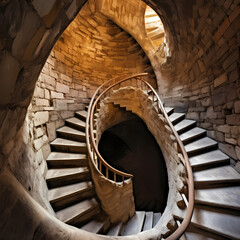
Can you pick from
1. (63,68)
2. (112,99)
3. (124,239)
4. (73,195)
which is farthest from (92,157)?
(63,68)

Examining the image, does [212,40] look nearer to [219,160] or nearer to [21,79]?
[219,160]

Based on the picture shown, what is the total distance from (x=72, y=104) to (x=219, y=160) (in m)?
3.94

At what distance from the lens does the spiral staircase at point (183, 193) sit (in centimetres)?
154

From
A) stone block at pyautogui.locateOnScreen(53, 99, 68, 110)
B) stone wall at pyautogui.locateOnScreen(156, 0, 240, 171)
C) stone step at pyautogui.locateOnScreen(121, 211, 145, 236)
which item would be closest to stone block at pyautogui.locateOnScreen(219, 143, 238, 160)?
stone wall at pyautogui.locateOnScreen(156, 0, 240, 171)

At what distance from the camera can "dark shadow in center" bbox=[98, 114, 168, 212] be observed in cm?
445

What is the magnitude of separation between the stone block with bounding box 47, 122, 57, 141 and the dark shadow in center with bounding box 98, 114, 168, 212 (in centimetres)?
257

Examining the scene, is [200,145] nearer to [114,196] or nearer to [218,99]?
[218,99]

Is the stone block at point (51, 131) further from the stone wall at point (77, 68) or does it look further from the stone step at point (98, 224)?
the stone step at point (98, 224)

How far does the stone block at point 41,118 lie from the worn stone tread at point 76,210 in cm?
163

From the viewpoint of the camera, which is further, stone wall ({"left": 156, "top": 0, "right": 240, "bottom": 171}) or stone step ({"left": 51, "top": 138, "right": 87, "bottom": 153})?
stone step ({"left": 51, "top": 138, "right": 87, "bottom": 153})

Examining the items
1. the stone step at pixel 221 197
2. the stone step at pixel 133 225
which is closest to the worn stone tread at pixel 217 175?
the stone step at pixel 221 197

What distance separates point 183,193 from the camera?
2006 millimetres

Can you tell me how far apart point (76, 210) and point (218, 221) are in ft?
6.81

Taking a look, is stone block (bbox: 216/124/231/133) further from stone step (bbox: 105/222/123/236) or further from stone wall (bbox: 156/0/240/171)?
stone step (bbox: 105/222/123/236)
